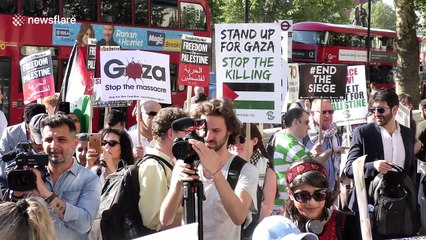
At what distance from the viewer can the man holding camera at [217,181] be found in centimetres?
363

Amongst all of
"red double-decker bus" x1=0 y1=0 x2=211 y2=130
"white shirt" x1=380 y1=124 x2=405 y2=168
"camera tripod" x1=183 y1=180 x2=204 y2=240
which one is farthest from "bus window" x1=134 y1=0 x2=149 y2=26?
"camera tripod" x1=183 y1=180 x2=204 y2=240

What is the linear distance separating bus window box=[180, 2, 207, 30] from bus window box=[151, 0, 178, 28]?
296 mm

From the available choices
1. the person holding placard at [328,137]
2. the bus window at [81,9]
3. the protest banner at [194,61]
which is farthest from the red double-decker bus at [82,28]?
the person holding placard at [328,137]

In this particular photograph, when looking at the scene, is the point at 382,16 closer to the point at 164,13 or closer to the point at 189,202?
the point at 164,13

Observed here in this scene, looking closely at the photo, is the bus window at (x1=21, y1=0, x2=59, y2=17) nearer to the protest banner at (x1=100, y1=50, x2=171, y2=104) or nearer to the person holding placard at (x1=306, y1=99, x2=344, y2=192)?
the protest banner at (x1=100, y1=50, x2=171, y2=104)

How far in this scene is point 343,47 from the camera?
32250 mm

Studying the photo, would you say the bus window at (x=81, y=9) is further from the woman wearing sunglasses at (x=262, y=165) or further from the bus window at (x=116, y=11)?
the woman wearing sunglasses at (x=262, y=165)

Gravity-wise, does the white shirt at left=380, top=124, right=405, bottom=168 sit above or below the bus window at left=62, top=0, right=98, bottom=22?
below

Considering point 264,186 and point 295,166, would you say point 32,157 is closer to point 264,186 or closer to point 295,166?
point 295,166

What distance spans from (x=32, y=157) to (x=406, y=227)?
2.69 m

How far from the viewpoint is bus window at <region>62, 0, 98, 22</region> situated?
55.5 ft

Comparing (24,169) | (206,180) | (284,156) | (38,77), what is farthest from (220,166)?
(38,77)

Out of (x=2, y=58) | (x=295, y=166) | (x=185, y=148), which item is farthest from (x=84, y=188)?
(x=2, y=58)

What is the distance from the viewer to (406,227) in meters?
5.07
